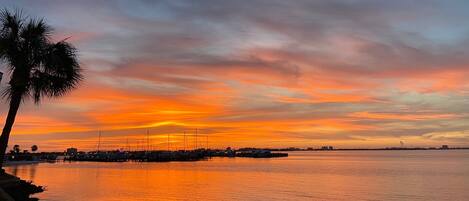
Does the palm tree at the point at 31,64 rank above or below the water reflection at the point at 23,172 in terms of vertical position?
above

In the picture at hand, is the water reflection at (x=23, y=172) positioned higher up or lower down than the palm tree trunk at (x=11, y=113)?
lower down

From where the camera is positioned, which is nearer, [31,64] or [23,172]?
[31,64]

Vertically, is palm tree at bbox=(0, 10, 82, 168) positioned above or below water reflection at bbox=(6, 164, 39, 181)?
above

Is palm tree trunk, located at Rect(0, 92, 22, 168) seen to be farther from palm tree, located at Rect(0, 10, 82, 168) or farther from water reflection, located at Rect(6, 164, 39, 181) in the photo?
water reflection, located at Rect(6, 164, 39, 181)

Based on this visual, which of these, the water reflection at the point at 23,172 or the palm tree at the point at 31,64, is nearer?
the palm tree at the point at 31,64

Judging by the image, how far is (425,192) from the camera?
56.3 metres

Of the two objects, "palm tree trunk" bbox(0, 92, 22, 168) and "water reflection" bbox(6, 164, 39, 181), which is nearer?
"palm tree trunk" bbox(0, 92, 22, 168)

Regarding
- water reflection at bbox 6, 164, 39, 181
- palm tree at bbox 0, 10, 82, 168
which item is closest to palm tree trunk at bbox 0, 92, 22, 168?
palm tree at bbox 0, 10, 82, 168

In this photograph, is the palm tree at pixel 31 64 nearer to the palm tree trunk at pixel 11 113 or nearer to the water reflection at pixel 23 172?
the palm tree trunk at pixel 11 113

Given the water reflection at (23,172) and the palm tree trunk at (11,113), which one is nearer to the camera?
the palm tree trunk at (11,113)

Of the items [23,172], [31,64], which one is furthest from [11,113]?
[23,172]

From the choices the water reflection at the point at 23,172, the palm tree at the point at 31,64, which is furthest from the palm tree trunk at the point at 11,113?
the water reflection at the point at 23,172

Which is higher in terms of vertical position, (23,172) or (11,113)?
(11,113)

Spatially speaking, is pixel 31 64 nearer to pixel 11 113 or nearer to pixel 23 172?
pixel 11 113
